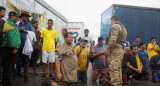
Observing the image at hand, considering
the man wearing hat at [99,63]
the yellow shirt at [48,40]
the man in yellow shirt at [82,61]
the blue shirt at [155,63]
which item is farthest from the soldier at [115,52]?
the blue shirt at [155,63]

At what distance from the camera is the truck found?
8727 millimetres

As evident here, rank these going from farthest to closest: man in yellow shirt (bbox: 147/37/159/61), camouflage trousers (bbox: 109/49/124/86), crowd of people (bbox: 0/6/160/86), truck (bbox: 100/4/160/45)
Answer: truck (bbox: 100/4/160/45), man in yellow shirt (bbox: 147/37/159/61), camouflage trousers (bbox: 109/49/124/86), crowd of people (bbox: 0/6/160/86)

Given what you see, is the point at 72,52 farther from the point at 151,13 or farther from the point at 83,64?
the point at 151,13

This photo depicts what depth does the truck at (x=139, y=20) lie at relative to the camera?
344 inches

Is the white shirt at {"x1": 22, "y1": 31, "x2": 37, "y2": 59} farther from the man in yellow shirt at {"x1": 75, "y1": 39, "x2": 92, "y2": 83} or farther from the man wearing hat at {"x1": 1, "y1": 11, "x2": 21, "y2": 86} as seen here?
the man in yellow shirt at {"x1": 75, "y1": 39, "x2": 92, "y2": 83}

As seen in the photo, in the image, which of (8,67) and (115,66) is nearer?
(8,67)

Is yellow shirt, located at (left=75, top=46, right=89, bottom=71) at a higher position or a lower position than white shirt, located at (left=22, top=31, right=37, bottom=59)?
lower

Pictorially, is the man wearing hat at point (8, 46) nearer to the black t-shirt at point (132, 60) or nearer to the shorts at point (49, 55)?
the shorts at point (49, 55)

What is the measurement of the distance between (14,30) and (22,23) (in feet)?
2.64

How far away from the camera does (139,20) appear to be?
29.4 ft

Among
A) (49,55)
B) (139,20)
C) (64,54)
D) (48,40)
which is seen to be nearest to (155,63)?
(139,20)

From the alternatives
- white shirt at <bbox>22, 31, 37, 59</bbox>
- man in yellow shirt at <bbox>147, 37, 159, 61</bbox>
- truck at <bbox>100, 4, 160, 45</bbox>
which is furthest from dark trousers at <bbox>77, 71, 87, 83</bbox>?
man in yellow shirt at <bbox>147, 37, 159, 61</bbox>

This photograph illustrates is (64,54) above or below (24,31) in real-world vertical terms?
below

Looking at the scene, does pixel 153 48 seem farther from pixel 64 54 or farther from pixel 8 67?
pixel 8 67
